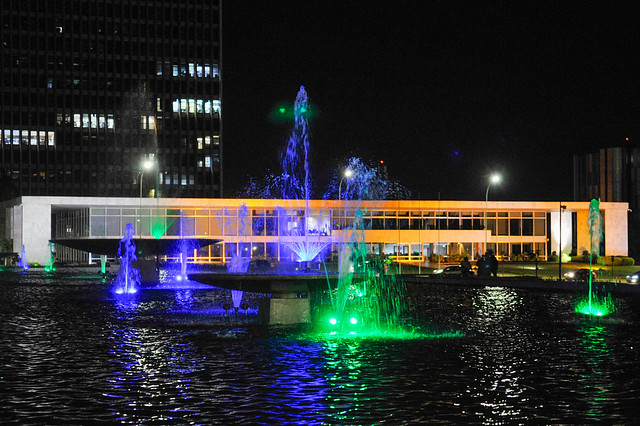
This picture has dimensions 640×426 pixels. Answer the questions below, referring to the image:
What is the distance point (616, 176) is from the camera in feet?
486

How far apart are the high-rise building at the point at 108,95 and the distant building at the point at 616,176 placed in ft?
230

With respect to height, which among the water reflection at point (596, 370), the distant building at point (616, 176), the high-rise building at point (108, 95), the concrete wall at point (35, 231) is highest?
the high-rise building at point (108, 95)

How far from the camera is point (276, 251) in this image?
84000mm

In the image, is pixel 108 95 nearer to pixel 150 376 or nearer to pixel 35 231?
pixel 35 231

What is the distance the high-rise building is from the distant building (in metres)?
70.1

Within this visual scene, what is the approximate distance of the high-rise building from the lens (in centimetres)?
13625

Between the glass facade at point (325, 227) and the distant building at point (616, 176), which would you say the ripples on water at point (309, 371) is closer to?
the glass facade at point (325, 227)

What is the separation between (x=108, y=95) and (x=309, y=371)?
13225cm

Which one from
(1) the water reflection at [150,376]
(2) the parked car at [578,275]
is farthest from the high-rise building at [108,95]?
(1) the water reflection at [150,376]

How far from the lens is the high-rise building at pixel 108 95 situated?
136 meters

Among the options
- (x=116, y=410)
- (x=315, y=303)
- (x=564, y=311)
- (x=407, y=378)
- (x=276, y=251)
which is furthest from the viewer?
(x=276, y=251)

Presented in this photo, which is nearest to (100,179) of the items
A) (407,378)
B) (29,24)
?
(29,24)

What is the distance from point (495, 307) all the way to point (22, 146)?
123 metres

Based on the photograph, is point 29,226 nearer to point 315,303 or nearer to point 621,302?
point 315,303
